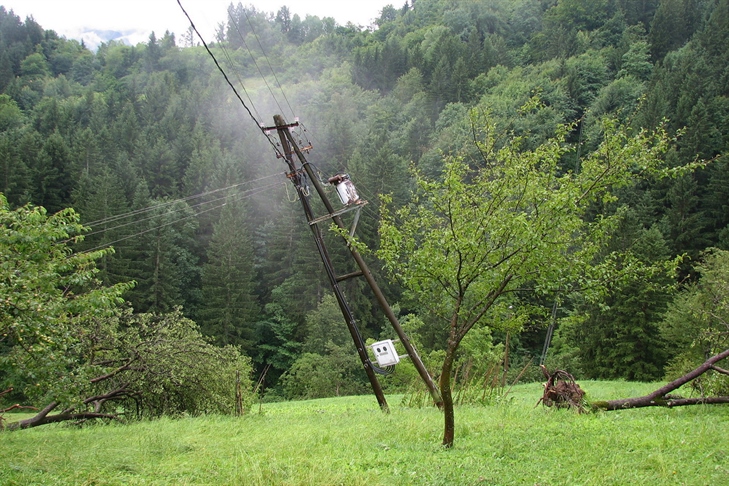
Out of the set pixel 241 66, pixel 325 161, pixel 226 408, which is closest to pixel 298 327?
pixel 325 161

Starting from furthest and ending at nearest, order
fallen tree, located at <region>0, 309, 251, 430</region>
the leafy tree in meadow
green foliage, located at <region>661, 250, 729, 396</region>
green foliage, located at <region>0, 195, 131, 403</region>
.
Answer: green foliage, located at <region>661, 250, 729, 396</region>
fallen tree, located at <region>0, 309, 251, 430</region>
green foliage, located at <region>0, 195, 131, 403</region>
the leafy tree in meadow

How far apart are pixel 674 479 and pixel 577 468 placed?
1000 mm

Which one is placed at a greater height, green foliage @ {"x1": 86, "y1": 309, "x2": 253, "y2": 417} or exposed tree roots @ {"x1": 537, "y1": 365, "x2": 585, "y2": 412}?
green foliage @ {"x1": 86, "y1": 309, "x2": 253, "y2": 417}

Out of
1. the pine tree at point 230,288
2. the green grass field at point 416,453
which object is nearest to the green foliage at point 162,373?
the green grass field at point 416,453

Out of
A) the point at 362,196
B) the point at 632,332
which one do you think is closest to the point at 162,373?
the point at 632,332

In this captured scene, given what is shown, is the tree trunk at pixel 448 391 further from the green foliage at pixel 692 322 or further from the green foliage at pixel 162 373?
the green foliage at pixel 692 322

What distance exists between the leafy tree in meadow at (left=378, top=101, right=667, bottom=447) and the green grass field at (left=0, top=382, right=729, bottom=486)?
1.04 m

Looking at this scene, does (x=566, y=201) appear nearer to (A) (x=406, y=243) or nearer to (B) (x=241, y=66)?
(A) (x=406, y=243)

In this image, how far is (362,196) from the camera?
52.9m

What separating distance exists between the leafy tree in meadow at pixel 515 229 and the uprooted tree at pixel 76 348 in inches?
205

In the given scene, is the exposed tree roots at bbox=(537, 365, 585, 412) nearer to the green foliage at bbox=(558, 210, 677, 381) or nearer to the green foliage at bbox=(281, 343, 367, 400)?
the green foliage at bbox=(558, 210, 677, 381)

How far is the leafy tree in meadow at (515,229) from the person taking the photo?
7129mm

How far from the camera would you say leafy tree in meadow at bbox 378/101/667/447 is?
7129mm

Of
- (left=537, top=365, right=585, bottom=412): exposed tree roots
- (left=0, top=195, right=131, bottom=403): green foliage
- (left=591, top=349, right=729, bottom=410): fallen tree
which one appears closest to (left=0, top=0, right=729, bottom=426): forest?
(left=0, top=195, right=131, bottom=403): green foliage
